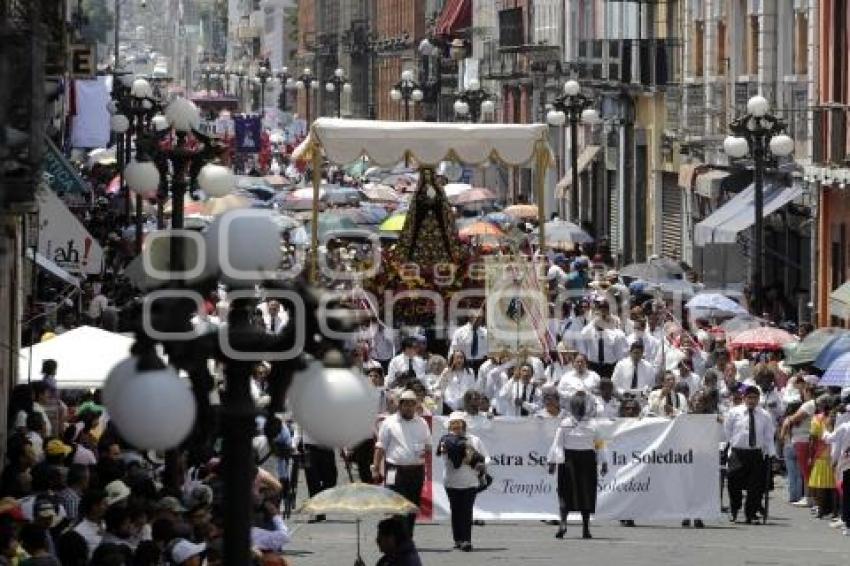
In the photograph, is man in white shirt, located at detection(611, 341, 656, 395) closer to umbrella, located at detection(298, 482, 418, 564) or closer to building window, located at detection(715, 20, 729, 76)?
umbrella, located at detection(298, 482, 418, 564)

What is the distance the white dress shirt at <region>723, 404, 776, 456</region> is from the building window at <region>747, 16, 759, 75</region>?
2579 centimetres

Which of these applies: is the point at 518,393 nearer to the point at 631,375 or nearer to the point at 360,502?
the point at 631,375

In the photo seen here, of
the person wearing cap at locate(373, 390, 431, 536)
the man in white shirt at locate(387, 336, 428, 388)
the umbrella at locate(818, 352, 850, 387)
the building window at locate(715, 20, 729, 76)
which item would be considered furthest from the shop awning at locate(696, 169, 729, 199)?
the person wearing cap at locate(373, 390, 431, 536)

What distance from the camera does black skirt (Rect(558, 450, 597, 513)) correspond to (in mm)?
24719

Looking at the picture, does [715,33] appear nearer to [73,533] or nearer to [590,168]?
[590,168]

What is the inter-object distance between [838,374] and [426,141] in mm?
11310

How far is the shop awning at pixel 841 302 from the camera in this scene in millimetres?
37509

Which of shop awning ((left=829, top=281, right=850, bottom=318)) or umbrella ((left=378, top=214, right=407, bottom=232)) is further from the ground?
umbrella ((left=378, top=214, right=407, bottom=232))

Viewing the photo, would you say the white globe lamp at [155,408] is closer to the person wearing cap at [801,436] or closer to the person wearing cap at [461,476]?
the person wearing cap at [461,476]

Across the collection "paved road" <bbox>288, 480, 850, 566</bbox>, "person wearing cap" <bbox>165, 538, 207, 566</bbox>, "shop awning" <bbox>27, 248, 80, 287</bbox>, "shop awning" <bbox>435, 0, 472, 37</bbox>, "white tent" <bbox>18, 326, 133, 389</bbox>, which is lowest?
"paved road" <bbox>288, 480, 850, 566</bbox>

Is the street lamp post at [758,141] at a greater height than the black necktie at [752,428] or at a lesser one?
greater

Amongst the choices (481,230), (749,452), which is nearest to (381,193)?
(481,230)

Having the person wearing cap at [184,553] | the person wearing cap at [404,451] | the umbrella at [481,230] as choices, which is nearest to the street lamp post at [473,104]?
the umbrella at [481,230]

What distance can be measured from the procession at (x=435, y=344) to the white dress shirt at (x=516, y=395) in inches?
1.1
